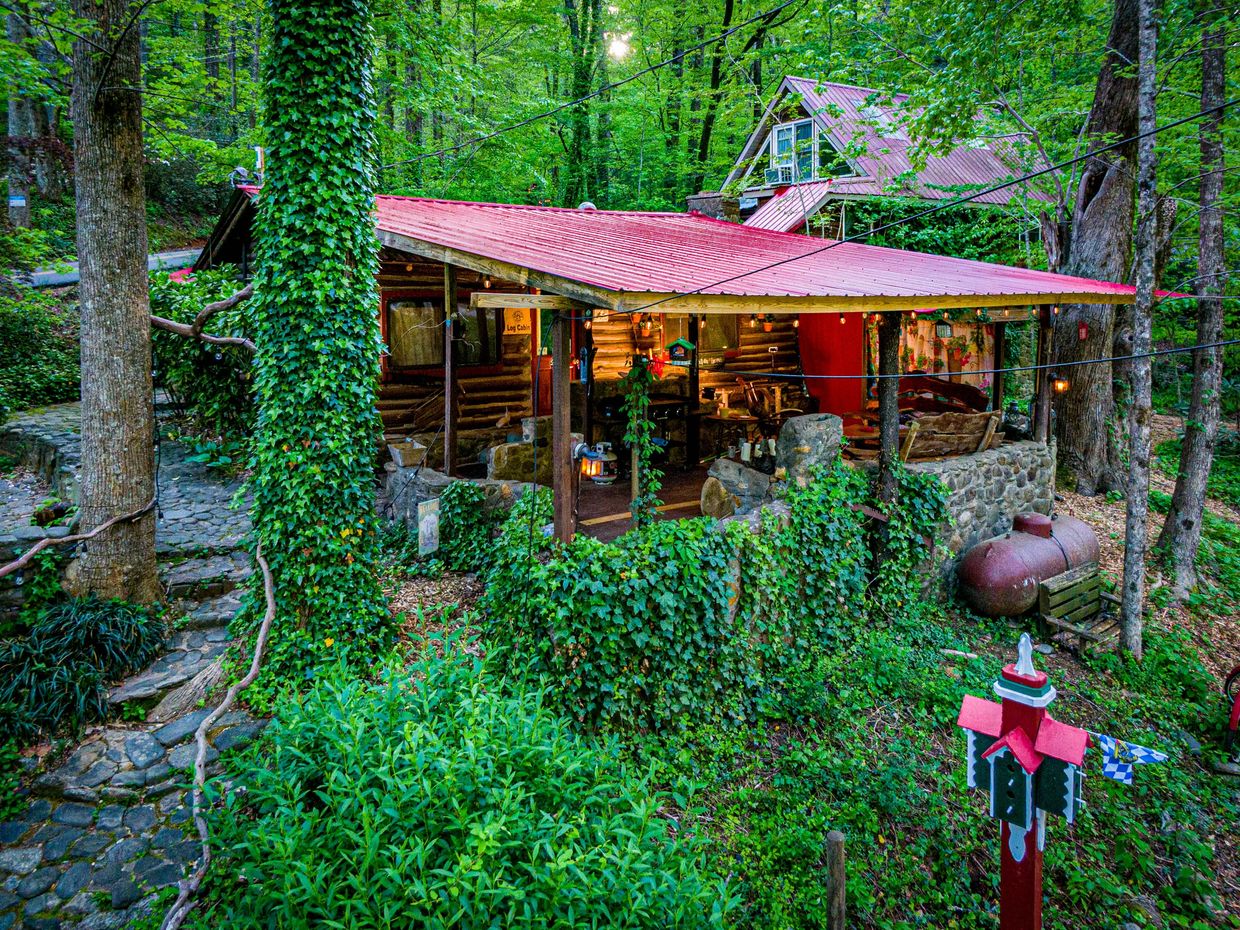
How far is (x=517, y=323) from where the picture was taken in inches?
496

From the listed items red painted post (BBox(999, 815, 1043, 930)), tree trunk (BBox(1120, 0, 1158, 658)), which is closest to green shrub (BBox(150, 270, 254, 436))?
red painted post (BBox(999, 815, 1043, 930))

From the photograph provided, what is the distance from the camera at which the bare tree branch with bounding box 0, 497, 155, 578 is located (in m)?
6.06

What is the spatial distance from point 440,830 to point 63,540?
5166 millimetres

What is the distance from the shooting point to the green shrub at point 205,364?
34.4 feet

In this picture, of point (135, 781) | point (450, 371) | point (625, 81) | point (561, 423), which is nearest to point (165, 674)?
point (135, 781)

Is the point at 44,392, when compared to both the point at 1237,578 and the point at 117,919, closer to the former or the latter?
the point at 117,919

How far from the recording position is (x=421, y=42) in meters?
12.2

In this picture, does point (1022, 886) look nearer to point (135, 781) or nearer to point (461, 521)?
point (135, 781)

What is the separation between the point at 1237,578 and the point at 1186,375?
620 inches

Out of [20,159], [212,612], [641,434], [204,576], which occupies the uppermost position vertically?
[20,159]

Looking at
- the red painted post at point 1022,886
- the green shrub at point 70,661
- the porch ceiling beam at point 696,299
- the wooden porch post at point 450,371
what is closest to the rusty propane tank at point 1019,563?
the porch ceiling beam at point 696,299

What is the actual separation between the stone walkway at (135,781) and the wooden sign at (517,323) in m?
5.60

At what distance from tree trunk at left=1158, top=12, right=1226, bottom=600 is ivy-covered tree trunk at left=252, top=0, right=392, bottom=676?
11432mm

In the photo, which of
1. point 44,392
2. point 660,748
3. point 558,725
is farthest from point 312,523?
point 44,392
